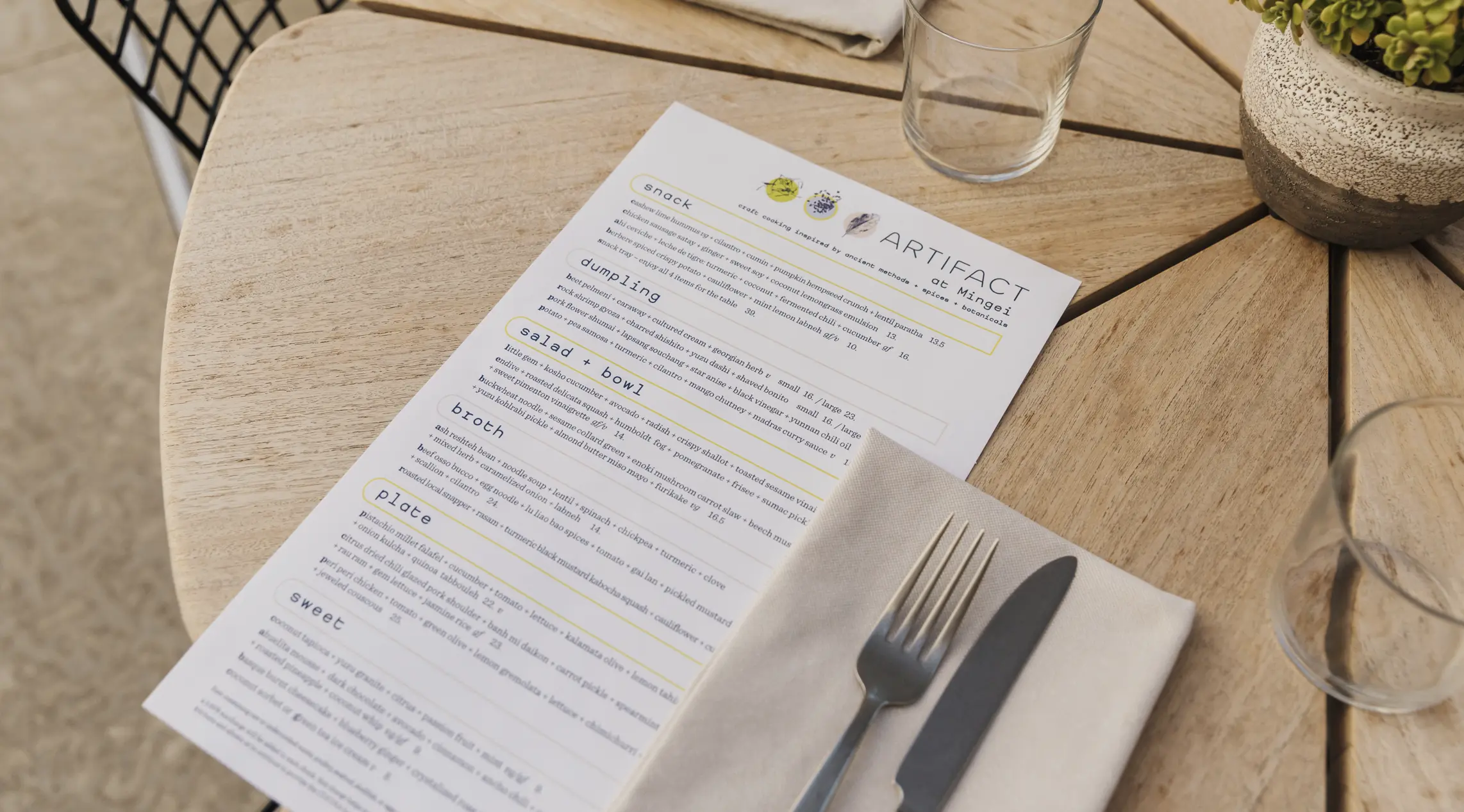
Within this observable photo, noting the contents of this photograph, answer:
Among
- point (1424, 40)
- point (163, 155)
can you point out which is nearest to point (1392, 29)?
point (1424, 40)

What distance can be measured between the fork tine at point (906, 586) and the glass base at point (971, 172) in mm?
310

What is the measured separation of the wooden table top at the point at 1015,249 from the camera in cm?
56

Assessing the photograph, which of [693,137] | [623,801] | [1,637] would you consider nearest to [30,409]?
[1,637]

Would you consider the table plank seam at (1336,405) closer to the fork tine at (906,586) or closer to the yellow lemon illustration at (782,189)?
the fork tine at (906,586)

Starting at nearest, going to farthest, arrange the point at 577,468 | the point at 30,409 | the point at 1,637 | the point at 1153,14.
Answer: the point at 577,468, the point at 1153,14, the point at 1,637, the point at 30,409

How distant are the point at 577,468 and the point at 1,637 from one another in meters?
1.20

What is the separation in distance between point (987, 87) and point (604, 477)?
A: 0.41 meters

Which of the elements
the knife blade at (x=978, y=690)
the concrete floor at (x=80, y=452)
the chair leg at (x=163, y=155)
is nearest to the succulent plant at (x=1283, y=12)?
the knife blade at (x=978, y=690)

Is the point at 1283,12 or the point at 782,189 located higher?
the point at 1283,12

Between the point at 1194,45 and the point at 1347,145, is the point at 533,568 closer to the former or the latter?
the point at 1347,145

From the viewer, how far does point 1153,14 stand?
855mm

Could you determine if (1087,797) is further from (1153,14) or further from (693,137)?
(1153,14)

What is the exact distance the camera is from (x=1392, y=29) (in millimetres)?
538

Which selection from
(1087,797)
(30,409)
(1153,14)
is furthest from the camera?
(30,409)
